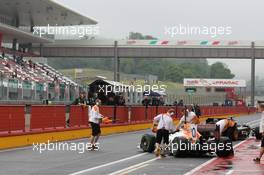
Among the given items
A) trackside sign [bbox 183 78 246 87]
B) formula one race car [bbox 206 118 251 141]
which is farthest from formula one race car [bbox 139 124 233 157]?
trackside sign [bbox 183 78 246 87]

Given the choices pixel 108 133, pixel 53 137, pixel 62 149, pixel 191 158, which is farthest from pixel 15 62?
pixel 191 158

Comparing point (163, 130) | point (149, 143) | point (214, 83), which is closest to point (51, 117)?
point (149, 143)

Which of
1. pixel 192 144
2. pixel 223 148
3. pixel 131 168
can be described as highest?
pixel 192 144

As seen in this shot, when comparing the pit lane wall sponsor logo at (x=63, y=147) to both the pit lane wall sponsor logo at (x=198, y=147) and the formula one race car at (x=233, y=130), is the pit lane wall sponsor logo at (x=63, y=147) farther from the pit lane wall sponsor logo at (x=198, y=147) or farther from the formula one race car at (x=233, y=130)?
the formula one race car at (x=233, y=130)

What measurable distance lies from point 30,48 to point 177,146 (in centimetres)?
6469

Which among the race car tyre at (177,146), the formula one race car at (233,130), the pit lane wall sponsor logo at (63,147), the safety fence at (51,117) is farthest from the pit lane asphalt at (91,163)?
the formula one race car at (233,130)

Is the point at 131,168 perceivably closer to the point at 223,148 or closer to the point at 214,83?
the point at 223,148

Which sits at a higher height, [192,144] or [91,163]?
[192,144]

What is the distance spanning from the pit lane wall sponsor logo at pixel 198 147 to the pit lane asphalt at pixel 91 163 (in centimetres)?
28

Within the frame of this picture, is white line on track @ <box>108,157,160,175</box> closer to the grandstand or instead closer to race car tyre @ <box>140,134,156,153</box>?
race car tyre @ <box>140,134,156,153</box>

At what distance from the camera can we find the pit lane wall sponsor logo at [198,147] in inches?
706

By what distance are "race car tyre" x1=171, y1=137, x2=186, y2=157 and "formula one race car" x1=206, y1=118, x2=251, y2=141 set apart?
6745 mm

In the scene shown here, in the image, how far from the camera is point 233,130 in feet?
84.1

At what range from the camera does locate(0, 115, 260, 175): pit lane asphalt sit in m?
14.0
